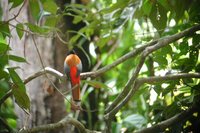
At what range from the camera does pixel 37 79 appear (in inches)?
75.1

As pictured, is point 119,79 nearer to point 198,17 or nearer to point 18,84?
point 198,17

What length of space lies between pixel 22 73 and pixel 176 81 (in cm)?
86

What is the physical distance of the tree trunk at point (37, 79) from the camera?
185 cm

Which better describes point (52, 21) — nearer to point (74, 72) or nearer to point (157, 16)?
point (74, 72)

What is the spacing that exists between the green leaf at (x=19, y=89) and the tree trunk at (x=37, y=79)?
672mm

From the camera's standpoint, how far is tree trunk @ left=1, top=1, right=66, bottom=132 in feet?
6.08

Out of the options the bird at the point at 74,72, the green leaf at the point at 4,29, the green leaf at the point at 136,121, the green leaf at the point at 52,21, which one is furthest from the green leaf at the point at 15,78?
the green leaf at the point at 136,121

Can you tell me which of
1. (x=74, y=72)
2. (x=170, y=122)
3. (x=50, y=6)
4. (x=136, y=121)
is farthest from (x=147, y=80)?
(x=136, y=121)

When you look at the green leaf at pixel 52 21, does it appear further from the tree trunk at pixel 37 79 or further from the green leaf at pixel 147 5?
the green leaf at pixel 147 5

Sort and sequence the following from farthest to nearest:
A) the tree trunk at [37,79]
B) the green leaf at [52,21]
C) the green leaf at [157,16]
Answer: the tree trunk at [37,79] → the green leaf at [52,21] → the green leaf at [157,16]

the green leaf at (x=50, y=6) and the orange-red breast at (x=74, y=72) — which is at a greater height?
the green leaf at (x=50, y=6)

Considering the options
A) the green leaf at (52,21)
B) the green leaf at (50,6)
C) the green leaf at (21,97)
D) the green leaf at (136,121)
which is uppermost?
the green leaf at (50,6)

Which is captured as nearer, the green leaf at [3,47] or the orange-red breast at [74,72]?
the green leaf at [3,47]

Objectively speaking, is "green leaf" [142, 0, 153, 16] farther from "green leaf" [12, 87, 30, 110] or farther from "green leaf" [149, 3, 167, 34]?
"green leaf" [12, 87, 30, 110]
